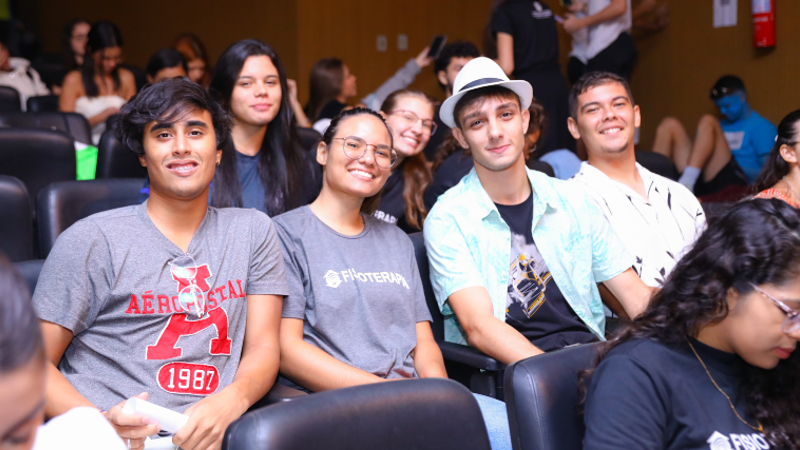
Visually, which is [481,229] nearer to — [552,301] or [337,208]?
[552,301]

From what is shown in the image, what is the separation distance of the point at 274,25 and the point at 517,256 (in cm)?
508

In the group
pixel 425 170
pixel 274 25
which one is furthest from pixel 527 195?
pixel 274 25

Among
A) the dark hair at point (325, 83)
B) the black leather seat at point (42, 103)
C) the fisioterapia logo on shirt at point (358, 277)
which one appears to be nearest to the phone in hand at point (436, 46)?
the dark hair at point (325, 83)

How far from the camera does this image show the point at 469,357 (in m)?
1.89

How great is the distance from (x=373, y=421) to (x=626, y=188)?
1.70 meters

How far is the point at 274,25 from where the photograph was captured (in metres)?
6.63

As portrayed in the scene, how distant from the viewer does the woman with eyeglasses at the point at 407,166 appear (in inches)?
114

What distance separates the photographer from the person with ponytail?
2.56 meters

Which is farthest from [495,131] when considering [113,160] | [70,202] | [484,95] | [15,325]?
[15,325]

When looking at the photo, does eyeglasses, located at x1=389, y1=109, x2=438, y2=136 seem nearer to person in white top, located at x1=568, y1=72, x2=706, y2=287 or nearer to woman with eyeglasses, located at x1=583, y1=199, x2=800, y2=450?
person in white top, located at x1=568, y1=72, x2=706, y2=287

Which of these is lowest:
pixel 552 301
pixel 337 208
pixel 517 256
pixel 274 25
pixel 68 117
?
pixel 552 301

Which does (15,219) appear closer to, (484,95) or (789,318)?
(484,95)

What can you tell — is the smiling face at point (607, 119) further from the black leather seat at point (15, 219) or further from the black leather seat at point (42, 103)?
the black leather seat at point (42, 103)

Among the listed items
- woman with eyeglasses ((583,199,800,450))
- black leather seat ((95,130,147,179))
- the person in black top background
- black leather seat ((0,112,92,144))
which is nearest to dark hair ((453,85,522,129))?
woman with eyeglasses ((583,199,800,450))
